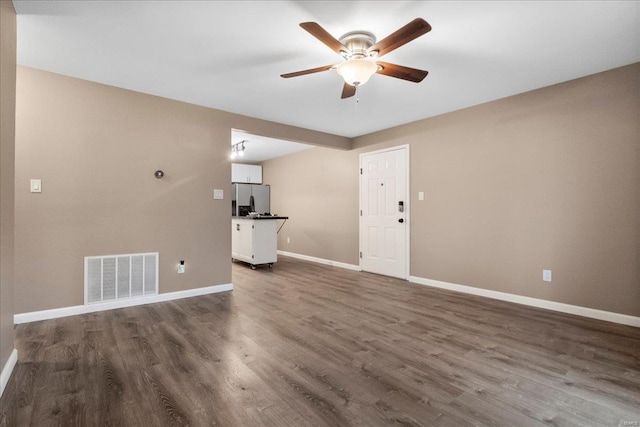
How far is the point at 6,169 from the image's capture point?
6.13 feet

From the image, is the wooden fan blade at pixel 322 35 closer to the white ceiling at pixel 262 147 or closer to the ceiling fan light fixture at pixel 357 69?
the ceiling fan light fixture at pixel 357 69

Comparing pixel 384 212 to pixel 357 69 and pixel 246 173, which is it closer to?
pixel 357 69

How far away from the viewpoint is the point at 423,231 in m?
4.55

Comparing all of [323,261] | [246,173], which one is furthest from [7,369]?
[246,173]

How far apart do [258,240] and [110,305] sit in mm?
2559

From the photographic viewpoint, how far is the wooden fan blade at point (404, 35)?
6.03 feet

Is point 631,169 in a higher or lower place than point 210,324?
higher

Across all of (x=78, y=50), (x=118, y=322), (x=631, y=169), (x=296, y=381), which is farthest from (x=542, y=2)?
(x=118, y=322)

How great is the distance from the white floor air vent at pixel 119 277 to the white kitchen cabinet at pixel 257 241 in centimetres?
205

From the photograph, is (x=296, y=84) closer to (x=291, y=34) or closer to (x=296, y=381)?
(x=291, y=34)

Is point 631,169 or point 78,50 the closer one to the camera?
point 78,50

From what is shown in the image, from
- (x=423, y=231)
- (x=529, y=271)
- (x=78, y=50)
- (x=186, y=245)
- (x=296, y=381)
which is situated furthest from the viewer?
(x=423, y=231)

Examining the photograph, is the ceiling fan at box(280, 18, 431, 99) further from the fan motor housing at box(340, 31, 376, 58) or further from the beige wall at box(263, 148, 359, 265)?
the beige wall at box(263, 148, 359, 265)

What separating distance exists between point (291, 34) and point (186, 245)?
2708mm
